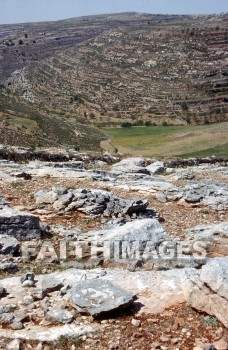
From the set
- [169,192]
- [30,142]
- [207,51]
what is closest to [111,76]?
[207,51]

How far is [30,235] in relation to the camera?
12.2 m

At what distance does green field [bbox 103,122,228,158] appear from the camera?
228 feet

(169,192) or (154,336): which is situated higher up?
(154,336)

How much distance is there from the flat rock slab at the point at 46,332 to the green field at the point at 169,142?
2137 inches

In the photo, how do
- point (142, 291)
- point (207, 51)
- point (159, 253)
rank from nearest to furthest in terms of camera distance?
point (142, 291)
point (159, 253)
point (207, 51)

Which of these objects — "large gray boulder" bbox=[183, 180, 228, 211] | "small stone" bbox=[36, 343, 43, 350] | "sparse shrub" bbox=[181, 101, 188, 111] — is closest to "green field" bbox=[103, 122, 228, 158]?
"sparse shrub" bbox=[181, 101, 188, 111]

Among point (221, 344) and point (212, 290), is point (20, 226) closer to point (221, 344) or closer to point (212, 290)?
point (212, 290)

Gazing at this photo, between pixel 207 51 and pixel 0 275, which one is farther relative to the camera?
pixel 207 51

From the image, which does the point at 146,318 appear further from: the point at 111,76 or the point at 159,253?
the point at 111,76

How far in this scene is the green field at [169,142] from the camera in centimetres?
6938

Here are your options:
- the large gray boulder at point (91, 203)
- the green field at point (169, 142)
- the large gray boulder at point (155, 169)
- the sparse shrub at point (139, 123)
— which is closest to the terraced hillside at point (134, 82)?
the sparse shrub at point (139, 123)

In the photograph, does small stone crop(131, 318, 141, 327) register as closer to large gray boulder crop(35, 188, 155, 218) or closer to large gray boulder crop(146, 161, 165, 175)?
large gray boulder crop(35, 188, 155, 218)

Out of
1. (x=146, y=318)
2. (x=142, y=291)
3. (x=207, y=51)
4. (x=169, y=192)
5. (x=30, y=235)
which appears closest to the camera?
(x=146, y=318)

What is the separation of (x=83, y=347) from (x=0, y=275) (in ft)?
11.3
